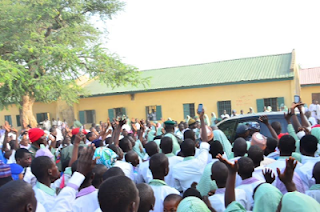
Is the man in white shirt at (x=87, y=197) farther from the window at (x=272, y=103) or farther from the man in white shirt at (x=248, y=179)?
the window at (x=272, y=103)

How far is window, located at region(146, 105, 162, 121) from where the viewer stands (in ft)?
67.7

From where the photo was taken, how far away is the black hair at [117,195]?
1729mm

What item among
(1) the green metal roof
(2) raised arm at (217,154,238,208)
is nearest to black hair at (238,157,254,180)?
(2) raised arm at (217,154,238,208)

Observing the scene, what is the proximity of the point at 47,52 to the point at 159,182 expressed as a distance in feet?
42.7

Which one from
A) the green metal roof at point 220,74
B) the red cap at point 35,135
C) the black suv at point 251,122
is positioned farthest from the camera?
the green metal roof at point 220,74

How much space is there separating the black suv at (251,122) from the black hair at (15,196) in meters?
4.70

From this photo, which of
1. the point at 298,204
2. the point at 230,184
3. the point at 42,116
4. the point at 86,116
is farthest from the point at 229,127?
the point at 42,116

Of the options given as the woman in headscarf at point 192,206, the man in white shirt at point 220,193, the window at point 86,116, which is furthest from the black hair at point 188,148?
the window at point 86,116

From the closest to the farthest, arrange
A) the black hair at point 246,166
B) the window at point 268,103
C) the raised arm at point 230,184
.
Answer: the raised arm at point 230,184, the black hair at point 246,166, the window at point 268,103

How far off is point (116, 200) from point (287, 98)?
1702 centimetres

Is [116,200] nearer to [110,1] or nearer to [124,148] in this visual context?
[124,148]

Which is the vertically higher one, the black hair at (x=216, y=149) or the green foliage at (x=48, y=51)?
the green foliage at (x=48, y=51)

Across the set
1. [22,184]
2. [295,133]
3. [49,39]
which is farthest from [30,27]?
[22,184]

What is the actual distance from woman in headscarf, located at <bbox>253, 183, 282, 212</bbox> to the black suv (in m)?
3.65
